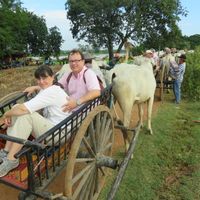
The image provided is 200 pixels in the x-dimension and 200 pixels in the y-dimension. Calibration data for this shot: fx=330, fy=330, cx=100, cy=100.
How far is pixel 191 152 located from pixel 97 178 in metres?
2.93

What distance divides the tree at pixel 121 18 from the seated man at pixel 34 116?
3653 cm

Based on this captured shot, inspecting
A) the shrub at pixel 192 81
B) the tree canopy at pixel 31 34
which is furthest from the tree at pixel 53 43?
the shrub at pixel 192 81

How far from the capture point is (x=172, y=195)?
184 inches

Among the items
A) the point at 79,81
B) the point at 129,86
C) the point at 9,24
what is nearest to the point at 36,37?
the point at 9,24

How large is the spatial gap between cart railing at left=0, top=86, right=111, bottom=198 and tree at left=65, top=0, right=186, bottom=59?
36.8 metres

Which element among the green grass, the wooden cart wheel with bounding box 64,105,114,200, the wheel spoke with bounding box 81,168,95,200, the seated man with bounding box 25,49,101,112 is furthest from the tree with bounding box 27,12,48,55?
the wheel spoke with bounding box 81,168,95,200

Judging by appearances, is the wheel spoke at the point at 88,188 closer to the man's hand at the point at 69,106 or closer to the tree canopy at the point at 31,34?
the man's hand at the point at 69,106

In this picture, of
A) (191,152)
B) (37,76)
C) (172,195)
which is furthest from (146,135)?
(37,76)

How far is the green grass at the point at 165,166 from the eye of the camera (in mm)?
4707

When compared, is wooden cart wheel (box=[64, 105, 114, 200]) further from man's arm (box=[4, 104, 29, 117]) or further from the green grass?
the green grass

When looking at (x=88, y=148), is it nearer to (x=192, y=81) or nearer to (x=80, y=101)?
(x=80, y=101)

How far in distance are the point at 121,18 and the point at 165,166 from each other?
36135mm

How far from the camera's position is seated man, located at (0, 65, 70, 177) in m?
3.16

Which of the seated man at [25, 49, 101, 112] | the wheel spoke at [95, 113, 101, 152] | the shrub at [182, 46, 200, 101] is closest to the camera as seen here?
the wheel spoke at [95, 113, 101, 152]
